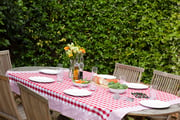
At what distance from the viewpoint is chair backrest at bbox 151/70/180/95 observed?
9.58 feet

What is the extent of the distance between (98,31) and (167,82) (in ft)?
7.89

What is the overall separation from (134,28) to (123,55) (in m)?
0.58

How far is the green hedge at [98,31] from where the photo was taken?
4.70m

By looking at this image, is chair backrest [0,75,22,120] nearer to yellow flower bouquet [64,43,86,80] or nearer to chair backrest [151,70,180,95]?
yellow flower bouquet [64,43,86,80]

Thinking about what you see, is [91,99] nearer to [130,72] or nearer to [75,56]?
[75,56]

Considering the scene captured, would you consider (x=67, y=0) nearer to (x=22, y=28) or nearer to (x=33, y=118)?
(x=22, y=28)

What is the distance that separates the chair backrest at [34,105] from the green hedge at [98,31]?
9.52 feet

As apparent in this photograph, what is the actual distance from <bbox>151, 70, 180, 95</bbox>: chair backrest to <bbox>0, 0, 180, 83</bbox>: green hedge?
1571 millimetres

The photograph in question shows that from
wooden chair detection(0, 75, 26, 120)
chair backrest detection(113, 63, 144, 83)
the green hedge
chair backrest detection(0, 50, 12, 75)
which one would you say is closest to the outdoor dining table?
wooden chair detection(0, 75, 26, 120)

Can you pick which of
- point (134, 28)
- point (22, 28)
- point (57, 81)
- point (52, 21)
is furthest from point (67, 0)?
point (57, 81)

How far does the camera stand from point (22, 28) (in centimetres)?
509

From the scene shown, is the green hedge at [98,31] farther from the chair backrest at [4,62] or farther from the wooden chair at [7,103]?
the wooden chair at [7,103]

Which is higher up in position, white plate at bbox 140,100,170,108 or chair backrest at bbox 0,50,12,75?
chair backrest at bbox 0,50,12,75

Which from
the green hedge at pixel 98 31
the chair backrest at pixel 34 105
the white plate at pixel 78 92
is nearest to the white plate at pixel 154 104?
the white plate at pixel 78 92
